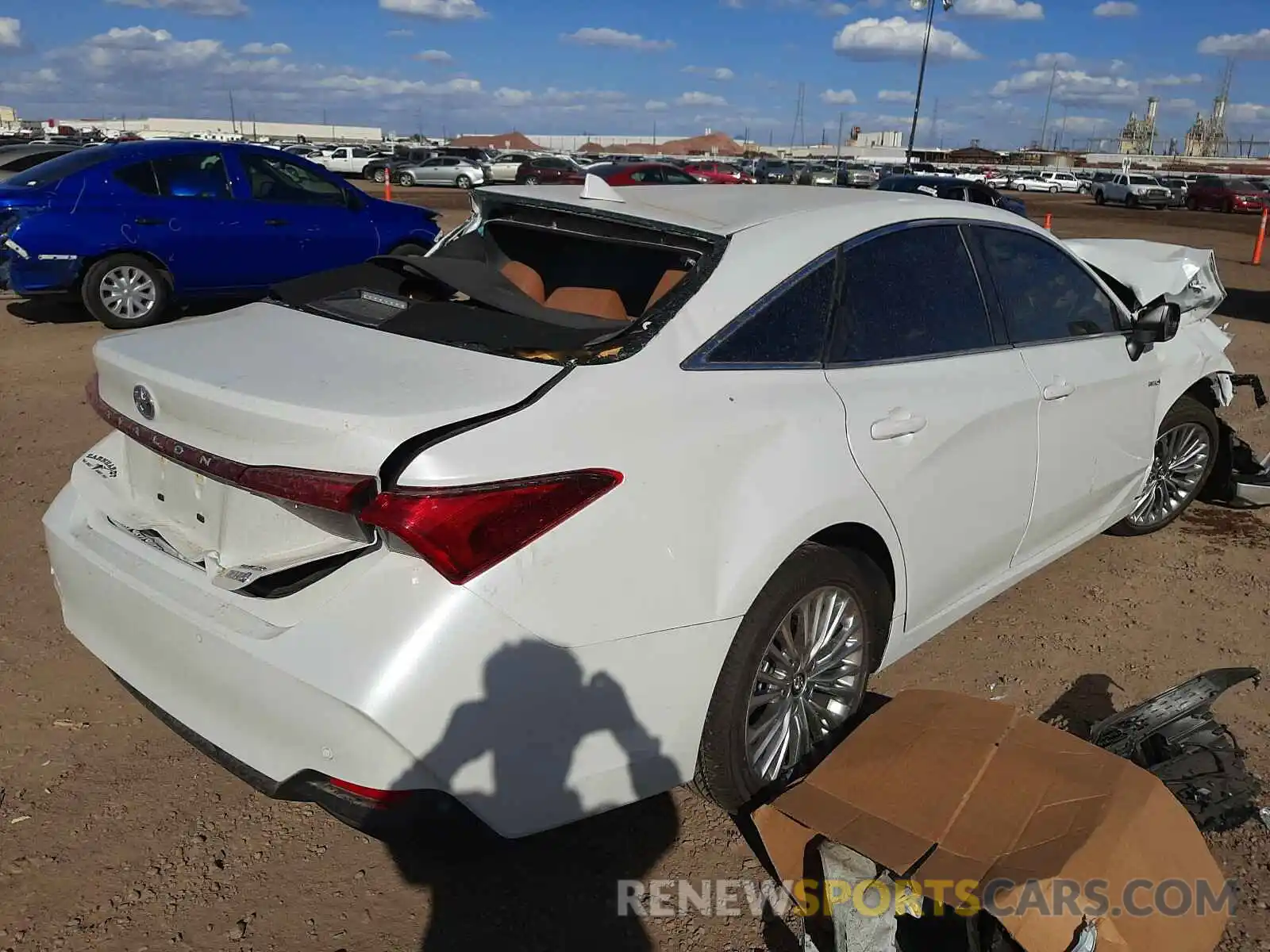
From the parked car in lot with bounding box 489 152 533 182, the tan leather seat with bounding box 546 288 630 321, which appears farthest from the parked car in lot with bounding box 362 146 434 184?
the tan leather seat with bounding box 546 288 630 321

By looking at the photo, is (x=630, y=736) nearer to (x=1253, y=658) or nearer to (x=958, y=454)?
(x=958, y=454)

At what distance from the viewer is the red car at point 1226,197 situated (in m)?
39.4

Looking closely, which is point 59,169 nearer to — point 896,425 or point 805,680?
point 896,425

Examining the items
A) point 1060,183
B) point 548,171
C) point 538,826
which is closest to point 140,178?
point 538,826

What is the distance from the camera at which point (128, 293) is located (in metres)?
8.91

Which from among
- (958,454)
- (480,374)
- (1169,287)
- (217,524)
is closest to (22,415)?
(217,524)

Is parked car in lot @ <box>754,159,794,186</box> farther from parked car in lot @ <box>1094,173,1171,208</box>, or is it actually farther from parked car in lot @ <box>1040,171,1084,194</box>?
parked car in lot @ <box>1040,171,1084,194</box>

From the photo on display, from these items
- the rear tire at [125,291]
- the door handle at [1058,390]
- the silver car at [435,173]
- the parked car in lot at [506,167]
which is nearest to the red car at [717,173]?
the parked car in lot at [506,167]

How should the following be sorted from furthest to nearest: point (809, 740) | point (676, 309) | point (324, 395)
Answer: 1. point (809, 740)
2. point (676, 309)
3. point (324, 395)

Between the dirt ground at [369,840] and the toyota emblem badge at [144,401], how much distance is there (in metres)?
1.15

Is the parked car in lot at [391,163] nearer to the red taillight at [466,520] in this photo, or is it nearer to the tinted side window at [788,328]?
the tinted side window at [788,328]

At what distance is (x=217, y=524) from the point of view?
7.68 ft

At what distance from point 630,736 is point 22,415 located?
5.82 meters

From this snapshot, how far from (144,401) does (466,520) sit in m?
0.99
